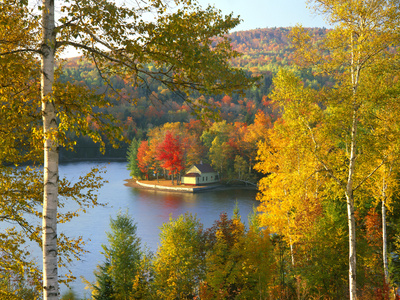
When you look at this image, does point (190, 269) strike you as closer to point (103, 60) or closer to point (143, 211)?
point (103, 60)

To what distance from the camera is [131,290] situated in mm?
16812

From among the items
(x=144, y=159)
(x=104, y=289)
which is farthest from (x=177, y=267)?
(x=144, y=159)

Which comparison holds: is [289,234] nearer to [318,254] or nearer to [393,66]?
[318,254]

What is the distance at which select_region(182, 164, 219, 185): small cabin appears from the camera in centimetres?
5131

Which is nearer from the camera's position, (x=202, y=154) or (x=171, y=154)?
(x=171, y=154)

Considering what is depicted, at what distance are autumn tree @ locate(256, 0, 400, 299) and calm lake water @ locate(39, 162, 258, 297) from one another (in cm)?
990

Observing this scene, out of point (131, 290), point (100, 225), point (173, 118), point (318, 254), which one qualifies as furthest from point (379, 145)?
point (173, 118)

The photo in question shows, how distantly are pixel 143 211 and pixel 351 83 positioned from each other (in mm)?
27922

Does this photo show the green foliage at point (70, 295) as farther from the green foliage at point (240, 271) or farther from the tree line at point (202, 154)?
the tree line at point (202, 154)

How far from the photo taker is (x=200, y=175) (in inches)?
2035

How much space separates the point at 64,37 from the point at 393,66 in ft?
25.8

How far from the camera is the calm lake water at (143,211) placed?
22.9 meters

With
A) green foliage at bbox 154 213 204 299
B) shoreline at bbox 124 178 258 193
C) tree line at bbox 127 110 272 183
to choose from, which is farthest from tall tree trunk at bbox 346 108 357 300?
tree line at bbox 127 110 272 183

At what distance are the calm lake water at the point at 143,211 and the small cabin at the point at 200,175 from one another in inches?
229
